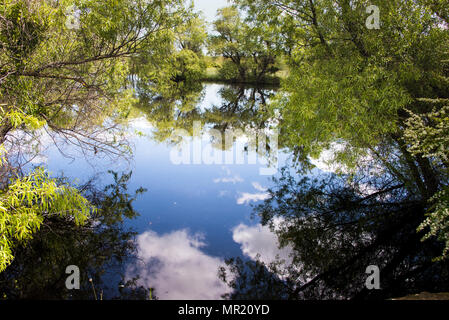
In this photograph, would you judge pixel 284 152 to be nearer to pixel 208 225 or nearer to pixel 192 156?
pixel 192 156

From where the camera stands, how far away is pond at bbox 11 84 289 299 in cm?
456

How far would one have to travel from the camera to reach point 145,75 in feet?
30.0

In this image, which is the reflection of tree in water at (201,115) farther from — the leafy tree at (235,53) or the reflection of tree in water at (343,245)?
the leafy tree at (235,53)

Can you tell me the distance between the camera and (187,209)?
22.7ft

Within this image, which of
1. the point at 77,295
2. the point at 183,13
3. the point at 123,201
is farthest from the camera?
the point at 183,13

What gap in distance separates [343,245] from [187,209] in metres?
3.93

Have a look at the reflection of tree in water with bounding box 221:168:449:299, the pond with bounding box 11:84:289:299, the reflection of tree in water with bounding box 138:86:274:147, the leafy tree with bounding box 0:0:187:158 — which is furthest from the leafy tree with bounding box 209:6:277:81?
the reflection of tree in water with bounding box 221:168:449:299

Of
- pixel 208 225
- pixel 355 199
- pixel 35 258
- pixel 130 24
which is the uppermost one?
pixel 130 24

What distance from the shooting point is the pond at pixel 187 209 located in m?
4.56

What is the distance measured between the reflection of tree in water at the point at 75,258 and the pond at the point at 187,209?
0.21 meters

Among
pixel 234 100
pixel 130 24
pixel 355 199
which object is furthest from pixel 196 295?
pixel 234 100

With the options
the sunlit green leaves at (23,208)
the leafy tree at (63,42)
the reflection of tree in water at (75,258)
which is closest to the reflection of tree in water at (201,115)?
the leafy tree at (63,42)

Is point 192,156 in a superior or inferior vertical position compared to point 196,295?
superior
